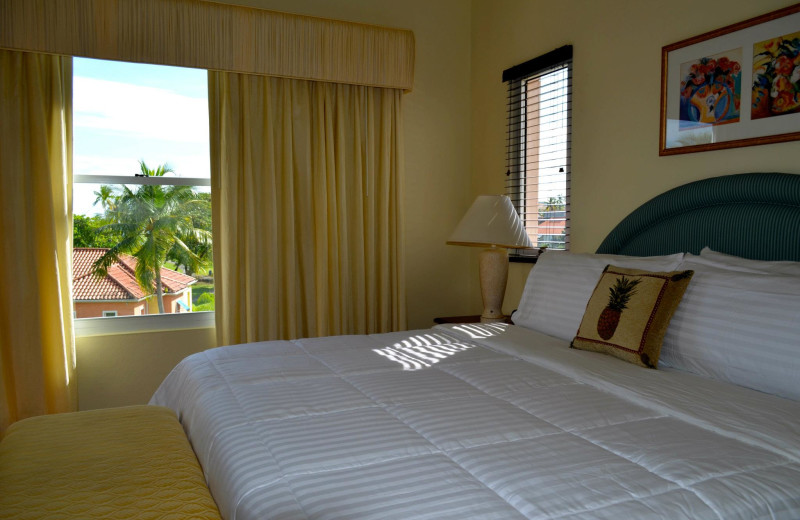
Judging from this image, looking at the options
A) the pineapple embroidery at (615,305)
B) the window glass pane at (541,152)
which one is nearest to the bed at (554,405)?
the pineapple embroidery at (615,305)

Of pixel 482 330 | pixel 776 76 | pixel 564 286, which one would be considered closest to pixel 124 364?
pixel 482 330

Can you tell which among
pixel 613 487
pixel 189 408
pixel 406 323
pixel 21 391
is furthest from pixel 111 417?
pixel 406 323

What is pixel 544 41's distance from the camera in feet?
11.1

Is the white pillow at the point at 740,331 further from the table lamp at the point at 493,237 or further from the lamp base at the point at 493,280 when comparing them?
Answer: the lamp base at the point at 493,280

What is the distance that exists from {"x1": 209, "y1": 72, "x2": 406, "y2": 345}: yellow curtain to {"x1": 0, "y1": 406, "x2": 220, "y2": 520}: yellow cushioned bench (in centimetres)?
169

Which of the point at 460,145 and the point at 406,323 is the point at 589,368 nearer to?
the point at 406,323

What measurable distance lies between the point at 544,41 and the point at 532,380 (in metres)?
2.32

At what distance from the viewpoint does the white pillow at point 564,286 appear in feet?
7.67

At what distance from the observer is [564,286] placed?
250 centimetres

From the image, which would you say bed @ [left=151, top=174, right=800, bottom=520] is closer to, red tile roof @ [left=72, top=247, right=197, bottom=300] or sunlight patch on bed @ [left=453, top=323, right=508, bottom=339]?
sunlight patch on bed @ [left=453, top=323, right=508, bottom=339]

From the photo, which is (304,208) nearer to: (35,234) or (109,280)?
(109,280)

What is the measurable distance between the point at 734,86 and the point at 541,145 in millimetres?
1275

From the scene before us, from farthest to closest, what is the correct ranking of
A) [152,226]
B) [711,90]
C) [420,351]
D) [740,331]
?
1. [152,226]
2. [711,90]
3. [420,351]
4. [740,331]

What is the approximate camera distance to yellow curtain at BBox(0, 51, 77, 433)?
115 inches
